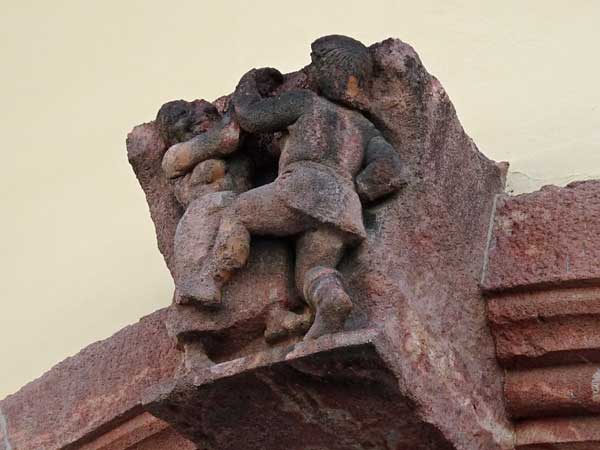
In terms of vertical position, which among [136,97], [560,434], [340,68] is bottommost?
[560,434]

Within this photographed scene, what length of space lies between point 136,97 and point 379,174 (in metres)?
1.32

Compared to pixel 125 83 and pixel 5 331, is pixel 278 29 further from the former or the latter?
pixel 5 331

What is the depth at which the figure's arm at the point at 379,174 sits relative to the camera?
222 centimetres

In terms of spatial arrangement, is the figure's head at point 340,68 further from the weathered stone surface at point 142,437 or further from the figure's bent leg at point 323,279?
the weathered stone surface at point 142,437

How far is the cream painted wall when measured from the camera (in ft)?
9.48

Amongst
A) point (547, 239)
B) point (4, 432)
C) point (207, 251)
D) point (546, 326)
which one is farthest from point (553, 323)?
point (4, 432)

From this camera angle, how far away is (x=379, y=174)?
2.22 m

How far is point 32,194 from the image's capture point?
337 cm

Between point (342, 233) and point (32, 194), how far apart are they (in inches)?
55.0

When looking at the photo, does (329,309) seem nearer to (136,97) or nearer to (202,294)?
(202,294)

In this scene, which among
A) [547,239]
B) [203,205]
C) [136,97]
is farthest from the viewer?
[136,97]

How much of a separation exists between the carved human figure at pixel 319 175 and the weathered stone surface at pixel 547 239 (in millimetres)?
268

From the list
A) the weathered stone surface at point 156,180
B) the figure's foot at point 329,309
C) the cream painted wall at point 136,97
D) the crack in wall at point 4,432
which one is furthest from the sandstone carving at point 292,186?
the crack in wall at point 4,432

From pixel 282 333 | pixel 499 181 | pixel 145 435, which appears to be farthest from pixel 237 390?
pixel 499 181
